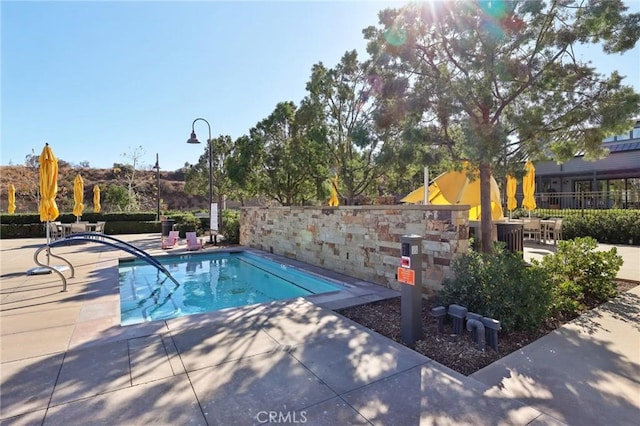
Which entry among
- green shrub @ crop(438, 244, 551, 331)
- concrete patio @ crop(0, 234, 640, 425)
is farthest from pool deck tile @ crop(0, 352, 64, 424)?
green shrub @ crop(438, 244, 551, 331)

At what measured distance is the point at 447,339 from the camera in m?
3.69

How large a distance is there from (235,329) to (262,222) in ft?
26.5

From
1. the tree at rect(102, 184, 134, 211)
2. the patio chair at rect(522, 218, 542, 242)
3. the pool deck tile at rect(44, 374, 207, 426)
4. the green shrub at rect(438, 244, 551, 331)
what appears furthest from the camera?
the tree at rect(102, 184, 134, 211)

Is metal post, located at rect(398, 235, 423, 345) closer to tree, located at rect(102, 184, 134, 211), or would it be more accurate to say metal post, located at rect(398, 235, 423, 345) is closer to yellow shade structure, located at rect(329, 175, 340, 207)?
yellow shade structure, located at rect(329, 175, 340, 207)

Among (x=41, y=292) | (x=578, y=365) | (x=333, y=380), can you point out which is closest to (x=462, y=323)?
(x=578, y=365)

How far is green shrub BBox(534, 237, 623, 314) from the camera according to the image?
5.09m

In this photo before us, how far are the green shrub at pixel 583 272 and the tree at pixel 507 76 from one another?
121 centimetres

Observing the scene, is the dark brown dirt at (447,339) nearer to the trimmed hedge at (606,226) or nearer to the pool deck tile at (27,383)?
the pool deck tile at (27,383)

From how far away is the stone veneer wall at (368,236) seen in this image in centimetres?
510

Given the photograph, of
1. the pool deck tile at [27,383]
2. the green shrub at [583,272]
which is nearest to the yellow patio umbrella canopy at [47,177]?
the pool deck tile at [27,383]

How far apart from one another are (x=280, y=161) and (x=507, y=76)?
9.03 meters

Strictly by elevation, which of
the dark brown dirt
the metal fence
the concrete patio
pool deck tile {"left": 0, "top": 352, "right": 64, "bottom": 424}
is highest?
the metal fence

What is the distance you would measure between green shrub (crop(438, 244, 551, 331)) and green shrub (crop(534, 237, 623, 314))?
119 cm

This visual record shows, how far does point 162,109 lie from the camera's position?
1684 cm
